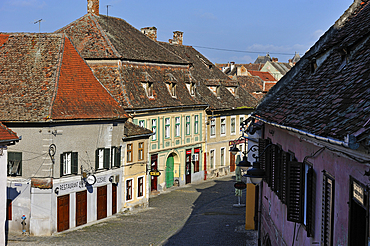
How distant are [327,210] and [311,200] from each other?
4.16 ft

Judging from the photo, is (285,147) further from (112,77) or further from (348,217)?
(112,77)

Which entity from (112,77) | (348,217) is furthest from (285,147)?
(112,77)

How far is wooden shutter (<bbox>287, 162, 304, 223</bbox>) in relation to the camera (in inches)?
399

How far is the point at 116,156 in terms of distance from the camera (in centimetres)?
3075

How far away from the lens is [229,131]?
167 ft

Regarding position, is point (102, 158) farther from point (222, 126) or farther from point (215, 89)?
point (215, 89)

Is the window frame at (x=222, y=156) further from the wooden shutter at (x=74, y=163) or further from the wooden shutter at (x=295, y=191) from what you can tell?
the wooden shutter at (x=295, y=191)

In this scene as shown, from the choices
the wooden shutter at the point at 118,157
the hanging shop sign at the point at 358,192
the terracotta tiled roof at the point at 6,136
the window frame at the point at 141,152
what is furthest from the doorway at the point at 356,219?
the window frame at the point at 141,152

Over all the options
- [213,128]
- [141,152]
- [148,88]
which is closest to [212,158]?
[213,128]

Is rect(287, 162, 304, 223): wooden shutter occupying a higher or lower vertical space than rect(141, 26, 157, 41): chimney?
lower

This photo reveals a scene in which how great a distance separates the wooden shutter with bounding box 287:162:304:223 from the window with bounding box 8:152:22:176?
19412mm

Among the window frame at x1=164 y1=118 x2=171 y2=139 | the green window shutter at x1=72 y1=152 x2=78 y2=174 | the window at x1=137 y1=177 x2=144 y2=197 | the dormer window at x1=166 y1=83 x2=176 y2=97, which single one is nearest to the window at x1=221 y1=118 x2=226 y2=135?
the dormer window at x1=166 y1=83 x2=176 y2=97

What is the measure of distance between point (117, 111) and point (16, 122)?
6349 millimetres

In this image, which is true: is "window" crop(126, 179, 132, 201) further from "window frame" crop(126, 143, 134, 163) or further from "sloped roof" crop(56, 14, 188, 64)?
"sloped roof" crop(56, 14, 188, 64)
